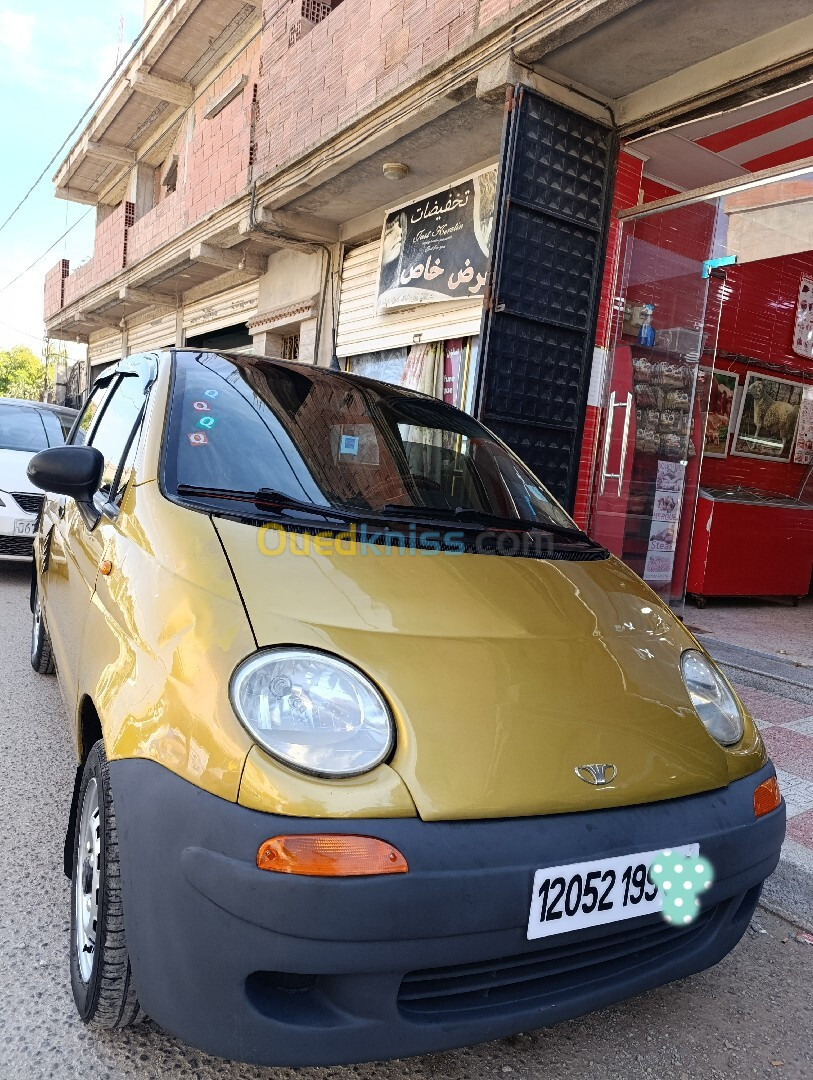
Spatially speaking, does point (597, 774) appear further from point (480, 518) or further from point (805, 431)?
point (805, 431)

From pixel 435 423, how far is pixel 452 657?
56.6 inches

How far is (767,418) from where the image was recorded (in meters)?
8.55

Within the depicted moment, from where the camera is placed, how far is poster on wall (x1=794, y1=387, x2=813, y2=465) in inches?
352

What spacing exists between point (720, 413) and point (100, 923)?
7.95 meters

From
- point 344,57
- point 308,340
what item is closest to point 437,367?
point 308,340

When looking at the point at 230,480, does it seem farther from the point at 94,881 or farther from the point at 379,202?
the point at 379,202

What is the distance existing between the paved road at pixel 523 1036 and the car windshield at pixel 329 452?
3.82ft

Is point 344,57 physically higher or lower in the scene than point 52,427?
higher

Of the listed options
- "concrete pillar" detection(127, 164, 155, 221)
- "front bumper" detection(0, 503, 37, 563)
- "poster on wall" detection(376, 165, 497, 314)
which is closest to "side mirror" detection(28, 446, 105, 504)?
"front bumper" detection(0, 503, 37, 563)

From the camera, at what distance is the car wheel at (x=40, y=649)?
3732mm

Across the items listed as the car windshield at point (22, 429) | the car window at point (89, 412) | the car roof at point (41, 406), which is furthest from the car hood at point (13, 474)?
the car window at point (89, 412)

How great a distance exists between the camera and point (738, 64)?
16.0 feet

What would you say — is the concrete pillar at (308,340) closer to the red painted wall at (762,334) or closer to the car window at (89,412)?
the red painted wall at (762,334)

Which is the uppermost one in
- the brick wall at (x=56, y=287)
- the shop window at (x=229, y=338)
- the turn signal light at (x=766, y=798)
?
the brick wall at (x=56, y=287)
